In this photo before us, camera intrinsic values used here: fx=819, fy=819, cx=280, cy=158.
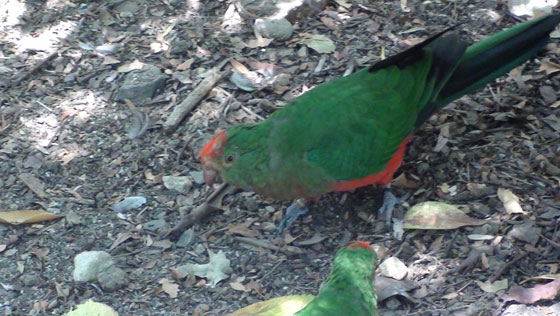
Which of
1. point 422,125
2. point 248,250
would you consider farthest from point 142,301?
point 422,125

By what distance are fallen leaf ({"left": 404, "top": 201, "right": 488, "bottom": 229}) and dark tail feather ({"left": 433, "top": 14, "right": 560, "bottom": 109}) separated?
71cm

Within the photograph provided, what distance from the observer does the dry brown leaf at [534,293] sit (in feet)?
15.1

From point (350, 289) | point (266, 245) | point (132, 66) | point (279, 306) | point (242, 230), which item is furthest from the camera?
point (132, 66)

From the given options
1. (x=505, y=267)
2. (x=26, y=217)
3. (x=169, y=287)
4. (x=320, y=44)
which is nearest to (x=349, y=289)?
(x=505, y=267)

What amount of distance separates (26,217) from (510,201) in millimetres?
3230

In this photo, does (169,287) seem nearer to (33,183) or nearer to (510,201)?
(33,183)

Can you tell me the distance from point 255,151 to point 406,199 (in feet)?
3.74

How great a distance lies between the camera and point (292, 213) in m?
5.54

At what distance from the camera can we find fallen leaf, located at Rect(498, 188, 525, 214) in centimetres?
519

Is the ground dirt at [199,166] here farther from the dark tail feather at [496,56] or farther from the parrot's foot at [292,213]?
the dark tail feather at [496,56]

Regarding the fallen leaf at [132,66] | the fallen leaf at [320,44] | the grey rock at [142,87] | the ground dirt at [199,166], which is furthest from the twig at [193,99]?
the fallen leaf at [320,44]

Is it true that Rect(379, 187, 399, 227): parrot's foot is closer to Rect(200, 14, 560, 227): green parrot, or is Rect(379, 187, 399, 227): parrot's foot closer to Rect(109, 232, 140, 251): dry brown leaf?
Rect(200, 14, 560, 227): green parrot

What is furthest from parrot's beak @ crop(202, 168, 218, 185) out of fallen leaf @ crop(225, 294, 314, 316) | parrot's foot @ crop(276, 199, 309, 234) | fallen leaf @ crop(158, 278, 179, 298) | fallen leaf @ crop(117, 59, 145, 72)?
fallen leaf @ crop(117, 59, 145, 72)

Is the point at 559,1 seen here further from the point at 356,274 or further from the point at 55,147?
the point at 55,147
